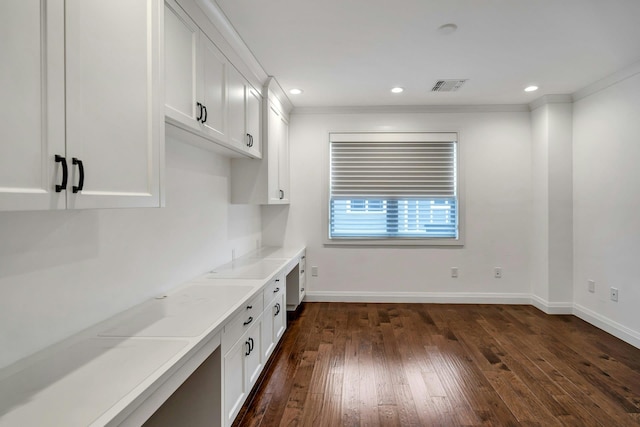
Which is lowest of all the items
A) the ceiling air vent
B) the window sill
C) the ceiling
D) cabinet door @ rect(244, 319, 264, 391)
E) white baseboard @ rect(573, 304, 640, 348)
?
white baseboard @ rect(573, 304, 640, 348)

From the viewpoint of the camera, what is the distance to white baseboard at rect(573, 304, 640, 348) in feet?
10.8

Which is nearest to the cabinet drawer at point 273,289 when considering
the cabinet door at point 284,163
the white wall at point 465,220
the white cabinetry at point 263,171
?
the white cabinetry at point 263,171

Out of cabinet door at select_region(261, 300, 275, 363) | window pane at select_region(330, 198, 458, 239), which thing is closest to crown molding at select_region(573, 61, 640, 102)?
window pane at select_region(330, 198, 458, 239)

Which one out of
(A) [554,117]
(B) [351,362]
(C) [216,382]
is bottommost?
(B) [351,362]

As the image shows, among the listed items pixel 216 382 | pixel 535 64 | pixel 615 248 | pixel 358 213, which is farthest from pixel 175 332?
pixel 615 248

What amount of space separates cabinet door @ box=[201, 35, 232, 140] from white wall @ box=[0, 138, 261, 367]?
30 cm

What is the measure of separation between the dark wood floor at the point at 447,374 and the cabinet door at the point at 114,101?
164 cm

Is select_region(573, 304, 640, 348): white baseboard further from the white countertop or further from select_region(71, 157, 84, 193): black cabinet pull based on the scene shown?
select_region(71, 157, 84, 193): black cabinet pull

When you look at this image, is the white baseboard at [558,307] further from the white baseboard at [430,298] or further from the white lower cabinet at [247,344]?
the white lower cabinet at [247,344]

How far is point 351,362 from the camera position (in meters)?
2.95

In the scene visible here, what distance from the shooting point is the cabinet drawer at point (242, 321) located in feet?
6.06

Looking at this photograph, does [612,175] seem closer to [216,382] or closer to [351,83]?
[351,83]

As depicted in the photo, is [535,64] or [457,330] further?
[457,330]

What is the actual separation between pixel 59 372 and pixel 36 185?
0.69 m
